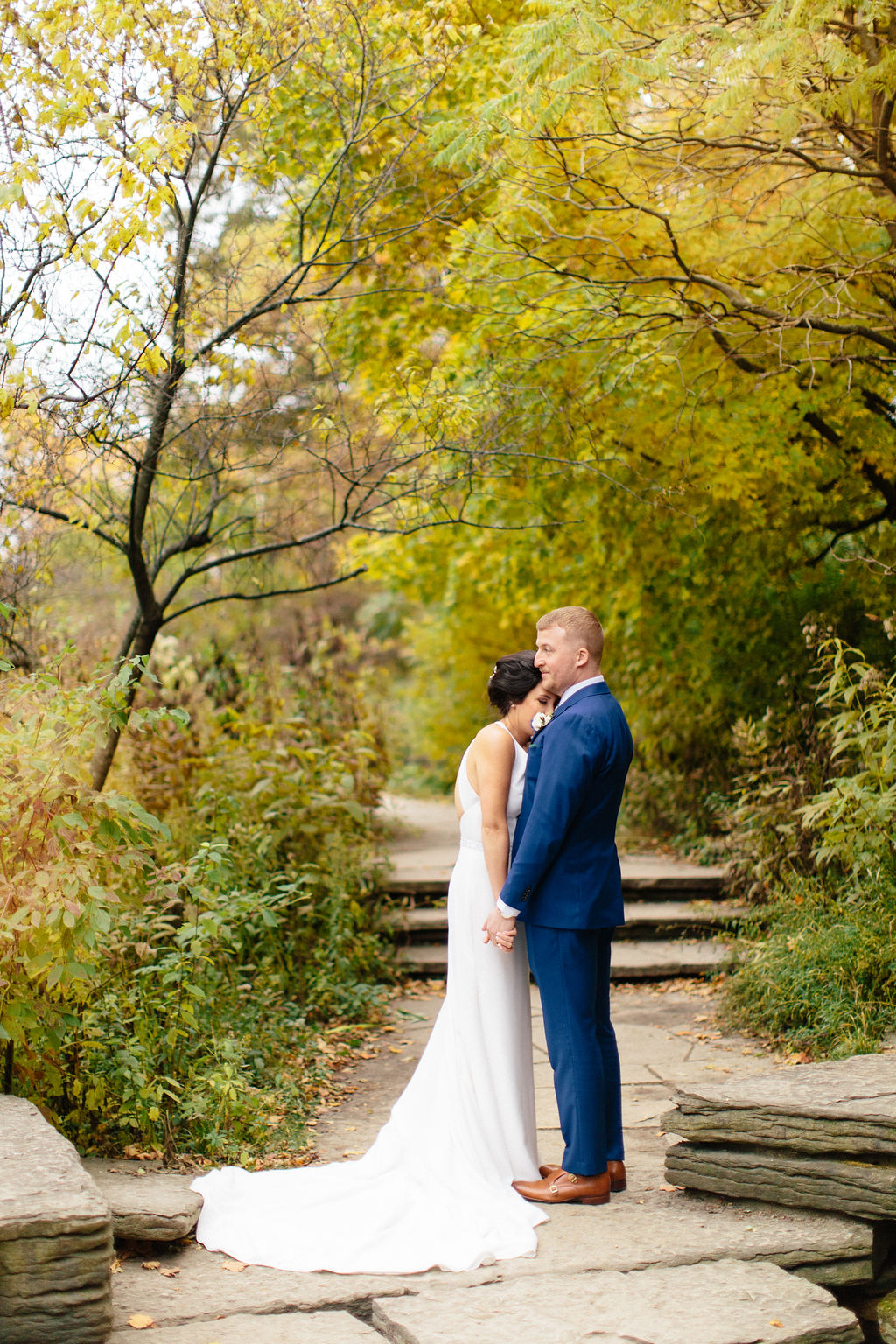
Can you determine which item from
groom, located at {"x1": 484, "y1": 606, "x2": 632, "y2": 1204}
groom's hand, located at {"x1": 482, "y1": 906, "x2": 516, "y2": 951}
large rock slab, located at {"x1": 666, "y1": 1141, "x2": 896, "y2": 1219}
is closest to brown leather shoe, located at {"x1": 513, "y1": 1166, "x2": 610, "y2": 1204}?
groom, located at {"x1": 484, "y1": 606, "x2": 632, "y2": 1204}

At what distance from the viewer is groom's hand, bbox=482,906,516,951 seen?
388 centimetres

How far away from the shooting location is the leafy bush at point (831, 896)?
18.0ft

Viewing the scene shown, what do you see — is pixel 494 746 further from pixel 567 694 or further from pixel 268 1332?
pixel 268 1332

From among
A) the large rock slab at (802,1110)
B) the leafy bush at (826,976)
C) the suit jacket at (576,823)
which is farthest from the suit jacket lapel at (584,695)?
the leafy bush at (826,976)

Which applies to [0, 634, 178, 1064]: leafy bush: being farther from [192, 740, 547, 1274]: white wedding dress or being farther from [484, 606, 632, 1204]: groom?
[484, 606, 632, 1204]: groom

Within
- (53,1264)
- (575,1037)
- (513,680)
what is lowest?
(53,1264)

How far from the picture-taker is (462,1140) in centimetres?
399

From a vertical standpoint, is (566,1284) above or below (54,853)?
below

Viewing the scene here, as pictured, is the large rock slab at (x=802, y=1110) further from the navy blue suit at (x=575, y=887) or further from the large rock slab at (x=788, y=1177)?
the navy blue suit at (x=575, y=887)

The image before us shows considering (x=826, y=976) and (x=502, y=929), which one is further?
(x=826, y=976)

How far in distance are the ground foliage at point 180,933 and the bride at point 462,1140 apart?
0.57m

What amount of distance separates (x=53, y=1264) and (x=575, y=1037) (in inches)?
67.7

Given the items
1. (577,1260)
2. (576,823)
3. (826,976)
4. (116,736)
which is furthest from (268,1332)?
(116,736)

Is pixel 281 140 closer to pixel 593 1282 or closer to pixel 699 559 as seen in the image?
pixel 699 559
